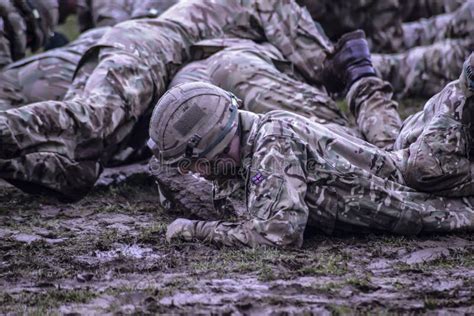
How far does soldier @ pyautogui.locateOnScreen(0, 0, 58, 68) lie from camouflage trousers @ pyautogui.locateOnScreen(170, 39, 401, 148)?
1582mm

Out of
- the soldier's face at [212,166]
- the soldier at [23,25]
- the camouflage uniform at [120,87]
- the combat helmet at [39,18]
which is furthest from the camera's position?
the combat helmet at [39,18]

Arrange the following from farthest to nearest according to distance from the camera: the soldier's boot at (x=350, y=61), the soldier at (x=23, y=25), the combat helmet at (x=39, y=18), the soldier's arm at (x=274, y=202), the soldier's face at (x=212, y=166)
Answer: the combat helmet at (x=39, y=18) → the soldier at (x=23, y=25) → the soldier's boot at (x=350, y=61) → the soldier's face at (x=212, y=166) → the soldier's arm at (x=274, y=202)

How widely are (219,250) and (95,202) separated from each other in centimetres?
187

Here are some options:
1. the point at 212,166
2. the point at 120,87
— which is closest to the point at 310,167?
the point at 212,166

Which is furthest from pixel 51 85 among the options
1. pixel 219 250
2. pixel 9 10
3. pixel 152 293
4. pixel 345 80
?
pixel 152 293

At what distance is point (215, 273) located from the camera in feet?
15.1

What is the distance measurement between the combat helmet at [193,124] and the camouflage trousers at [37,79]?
2.81 meters

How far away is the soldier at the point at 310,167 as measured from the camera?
495cm

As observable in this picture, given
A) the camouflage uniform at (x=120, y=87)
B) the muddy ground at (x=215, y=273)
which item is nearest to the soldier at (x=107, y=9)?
the camouflage uniform at (x=120, y=87)

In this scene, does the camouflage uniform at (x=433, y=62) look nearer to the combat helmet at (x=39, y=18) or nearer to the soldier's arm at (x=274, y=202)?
the combat helmet at (x=39, y=18)

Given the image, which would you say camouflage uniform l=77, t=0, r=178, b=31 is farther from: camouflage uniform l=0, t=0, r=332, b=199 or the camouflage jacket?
the camouflage jacket

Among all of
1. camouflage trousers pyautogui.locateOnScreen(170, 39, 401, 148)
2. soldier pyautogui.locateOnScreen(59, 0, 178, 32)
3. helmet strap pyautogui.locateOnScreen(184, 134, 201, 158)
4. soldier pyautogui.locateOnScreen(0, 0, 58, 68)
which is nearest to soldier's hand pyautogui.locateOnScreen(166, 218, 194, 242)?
helmet strap pyautogui.locateOnScreen(184, 134, 201, 158)

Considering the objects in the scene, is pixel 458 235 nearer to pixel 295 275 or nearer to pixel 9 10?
pixel 295 275

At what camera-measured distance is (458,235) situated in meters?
5.36
